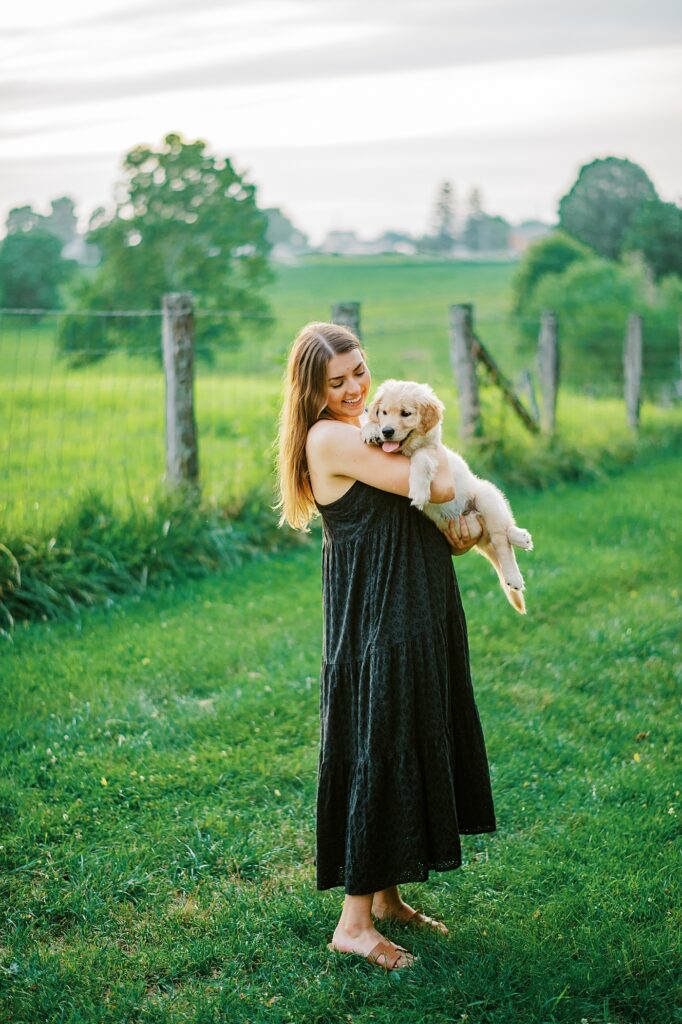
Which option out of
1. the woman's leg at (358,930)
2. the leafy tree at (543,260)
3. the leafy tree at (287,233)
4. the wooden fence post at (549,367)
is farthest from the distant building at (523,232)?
the woman's leg at (358,930)

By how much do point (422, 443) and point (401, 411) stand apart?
A: 134 millimetres

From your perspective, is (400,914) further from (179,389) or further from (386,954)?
(179,389)

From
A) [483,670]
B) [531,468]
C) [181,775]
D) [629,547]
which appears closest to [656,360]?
[531,468]

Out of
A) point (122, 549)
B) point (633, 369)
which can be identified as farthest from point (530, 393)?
point (122, 549)

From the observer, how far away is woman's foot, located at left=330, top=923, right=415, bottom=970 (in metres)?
3.29

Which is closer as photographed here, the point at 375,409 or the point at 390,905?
the point at 375,409

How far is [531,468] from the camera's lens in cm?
1097

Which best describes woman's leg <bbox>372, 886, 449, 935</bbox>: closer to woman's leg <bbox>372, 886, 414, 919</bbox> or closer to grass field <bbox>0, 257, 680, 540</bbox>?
woman's leg <bbox>372, 886, 414, 919</bbox>

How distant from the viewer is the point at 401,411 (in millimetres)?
3266

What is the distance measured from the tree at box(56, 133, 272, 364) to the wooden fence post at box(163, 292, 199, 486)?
27865mm

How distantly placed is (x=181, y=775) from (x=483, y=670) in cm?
198

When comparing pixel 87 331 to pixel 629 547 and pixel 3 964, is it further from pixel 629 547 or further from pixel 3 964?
pixel 3 964

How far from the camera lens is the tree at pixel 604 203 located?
1403 inches

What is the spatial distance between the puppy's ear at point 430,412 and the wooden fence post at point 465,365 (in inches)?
298
